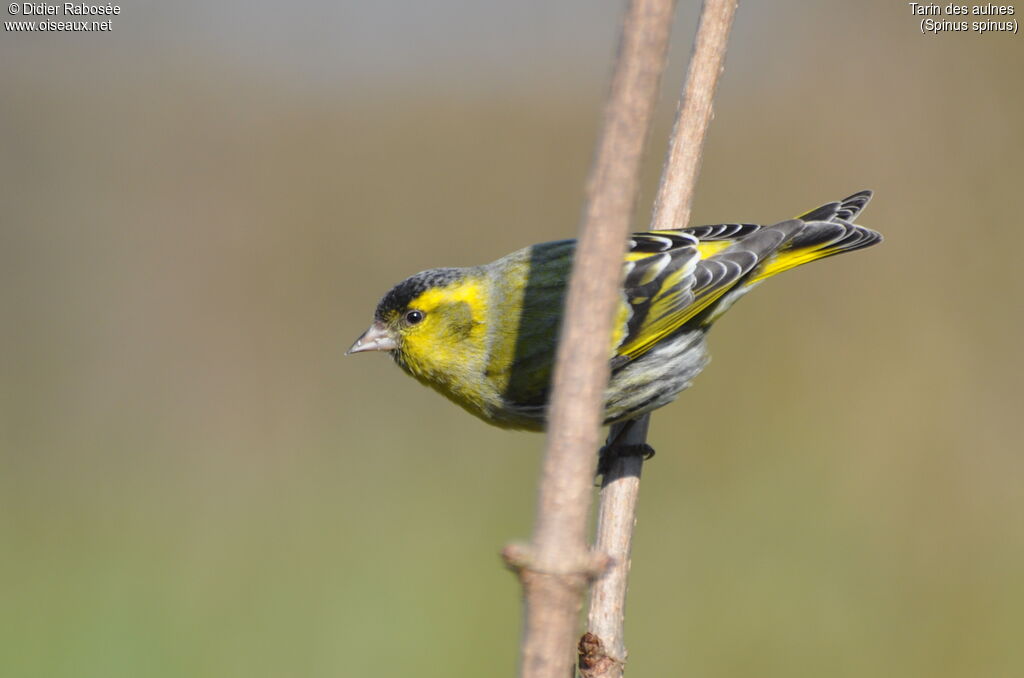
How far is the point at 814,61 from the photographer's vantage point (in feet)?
22.0

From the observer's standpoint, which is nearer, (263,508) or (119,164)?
(263,508)

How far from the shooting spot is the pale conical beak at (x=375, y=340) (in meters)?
3.46

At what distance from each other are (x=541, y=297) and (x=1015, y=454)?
3.36 metres

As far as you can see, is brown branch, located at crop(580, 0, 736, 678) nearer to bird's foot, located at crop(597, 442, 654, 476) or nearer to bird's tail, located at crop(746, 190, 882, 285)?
bird's foot, located at crop(597, 442, 654, 476)

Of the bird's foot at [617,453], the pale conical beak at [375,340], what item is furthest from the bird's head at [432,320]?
the bird's foot at [617,453]

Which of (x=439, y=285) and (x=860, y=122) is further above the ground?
(x=860, y=122)

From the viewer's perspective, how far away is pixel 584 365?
1386 millimetres

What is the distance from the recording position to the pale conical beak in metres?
3.46

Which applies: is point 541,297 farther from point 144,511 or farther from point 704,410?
point 144,511

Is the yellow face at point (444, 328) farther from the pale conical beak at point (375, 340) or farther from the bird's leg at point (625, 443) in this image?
the bird's leg at point (625, 443)

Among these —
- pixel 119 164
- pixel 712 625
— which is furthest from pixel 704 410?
pixel 119 164

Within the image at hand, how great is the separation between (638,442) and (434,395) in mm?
3287

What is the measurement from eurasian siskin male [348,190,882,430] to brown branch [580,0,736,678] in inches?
12.4

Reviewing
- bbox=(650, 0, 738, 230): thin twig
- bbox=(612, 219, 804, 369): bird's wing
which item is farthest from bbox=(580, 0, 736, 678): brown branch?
bbox=(612, 219, 804, 369): bird's wing
